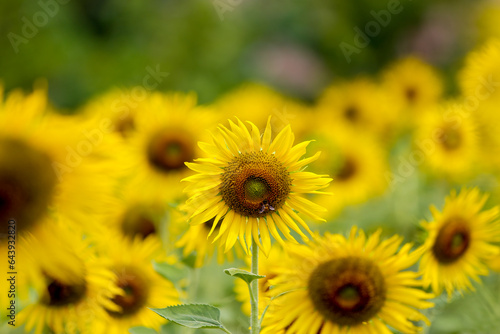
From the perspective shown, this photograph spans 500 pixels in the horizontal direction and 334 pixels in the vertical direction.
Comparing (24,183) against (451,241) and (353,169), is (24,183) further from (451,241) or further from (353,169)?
(353,169)

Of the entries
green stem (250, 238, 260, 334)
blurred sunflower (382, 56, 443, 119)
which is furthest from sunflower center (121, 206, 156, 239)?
blurred sunflower (382, 56, 443, 119)

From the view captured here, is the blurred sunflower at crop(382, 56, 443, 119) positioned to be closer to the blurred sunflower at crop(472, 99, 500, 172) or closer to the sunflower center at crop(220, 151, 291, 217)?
the blurred sunflower at crop(472, 99, 500, 172)

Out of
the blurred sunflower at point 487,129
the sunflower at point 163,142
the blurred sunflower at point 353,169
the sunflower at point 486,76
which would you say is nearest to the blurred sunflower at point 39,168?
the sunflower at point 163,142

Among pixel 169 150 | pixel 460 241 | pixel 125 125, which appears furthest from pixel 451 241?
pixel 125 125

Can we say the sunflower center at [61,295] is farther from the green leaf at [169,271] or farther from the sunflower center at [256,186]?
the sunflower center at [256,186]

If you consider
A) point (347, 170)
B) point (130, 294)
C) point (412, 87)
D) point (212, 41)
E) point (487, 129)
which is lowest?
point (130, 294)

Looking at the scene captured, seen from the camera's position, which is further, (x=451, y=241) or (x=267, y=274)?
(x=451, y=241)
